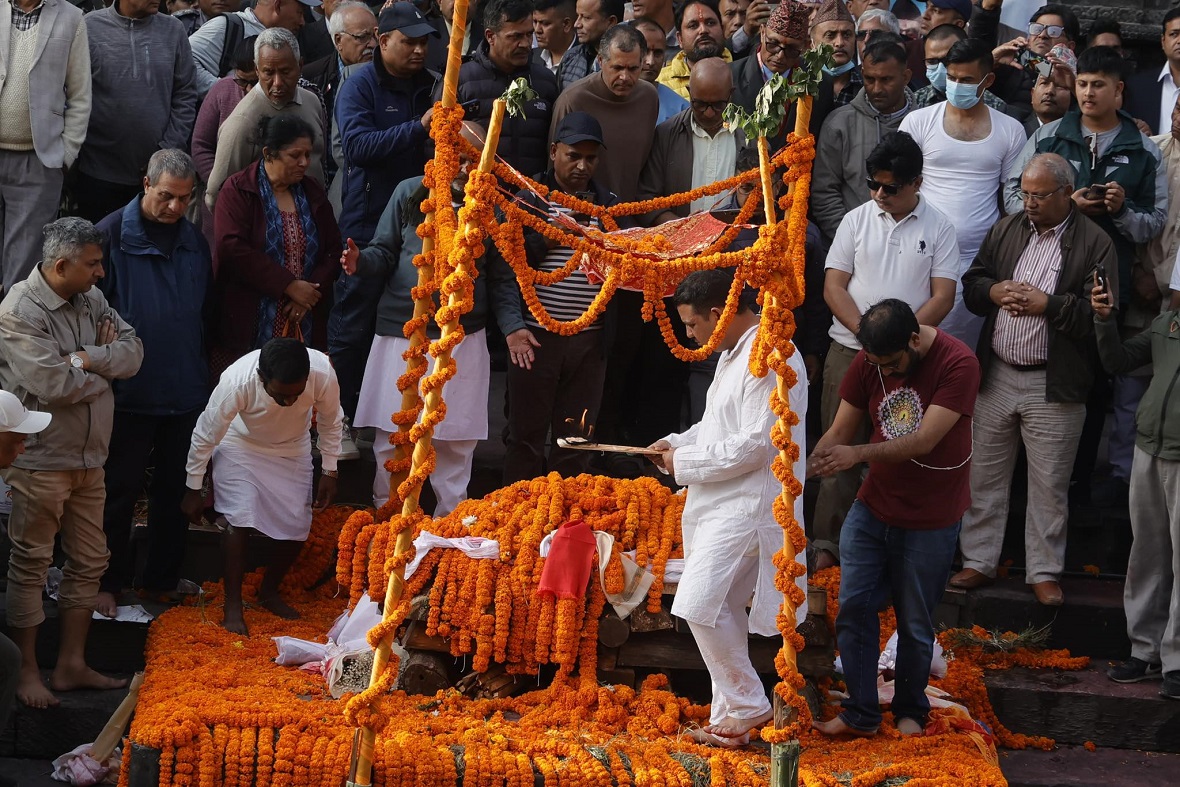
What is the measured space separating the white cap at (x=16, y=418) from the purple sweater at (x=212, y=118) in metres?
2.99

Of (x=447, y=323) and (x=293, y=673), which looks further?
(x=293, y=673)

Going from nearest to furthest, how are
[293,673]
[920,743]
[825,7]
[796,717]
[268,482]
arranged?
[796,717] < [920,743] < [293,673] < [268,482] < [825,7]

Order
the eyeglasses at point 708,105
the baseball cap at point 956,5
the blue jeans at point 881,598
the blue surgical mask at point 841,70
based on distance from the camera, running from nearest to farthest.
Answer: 1. the blue jeans at point 881,598
2. the eyeglasses at point 708,105
3. the blue surgical mask at point 841,70
4. the baseball cap at point 956,5

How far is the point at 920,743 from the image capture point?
623 cm

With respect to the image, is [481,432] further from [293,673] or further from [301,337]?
[293,673]

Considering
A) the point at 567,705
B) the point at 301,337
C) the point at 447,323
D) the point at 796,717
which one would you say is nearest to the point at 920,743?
the point at 796,717

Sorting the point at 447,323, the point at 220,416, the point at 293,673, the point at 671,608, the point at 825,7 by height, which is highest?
the point at 825,7

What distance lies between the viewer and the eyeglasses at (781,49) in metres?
8.89

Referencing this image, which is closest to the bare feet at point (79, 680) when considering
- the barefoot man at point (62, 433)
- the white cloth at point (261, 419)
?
the barefoot man at point (62, 433)

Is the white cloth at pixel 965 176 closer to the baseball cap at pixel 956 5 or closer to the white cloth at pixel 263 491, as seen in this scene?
the baseball cap at pixel 956 5

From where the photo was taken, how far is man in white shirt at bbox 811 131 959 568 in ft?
24.7

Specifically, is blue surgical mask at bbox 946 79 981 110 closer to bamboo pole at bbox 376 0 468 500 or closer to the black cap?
the black cap

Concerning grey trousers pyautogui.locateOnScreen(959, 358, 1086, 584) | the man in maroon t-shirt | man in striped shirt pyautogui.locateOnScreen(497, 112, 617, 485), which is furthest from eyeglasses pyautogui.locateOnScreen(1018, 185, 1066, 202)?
man in striped shirt pyautogui.locateOnScreen(497, 112, 617, 485)

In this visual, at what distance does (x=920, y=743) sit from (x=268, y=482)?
3.48 metres
